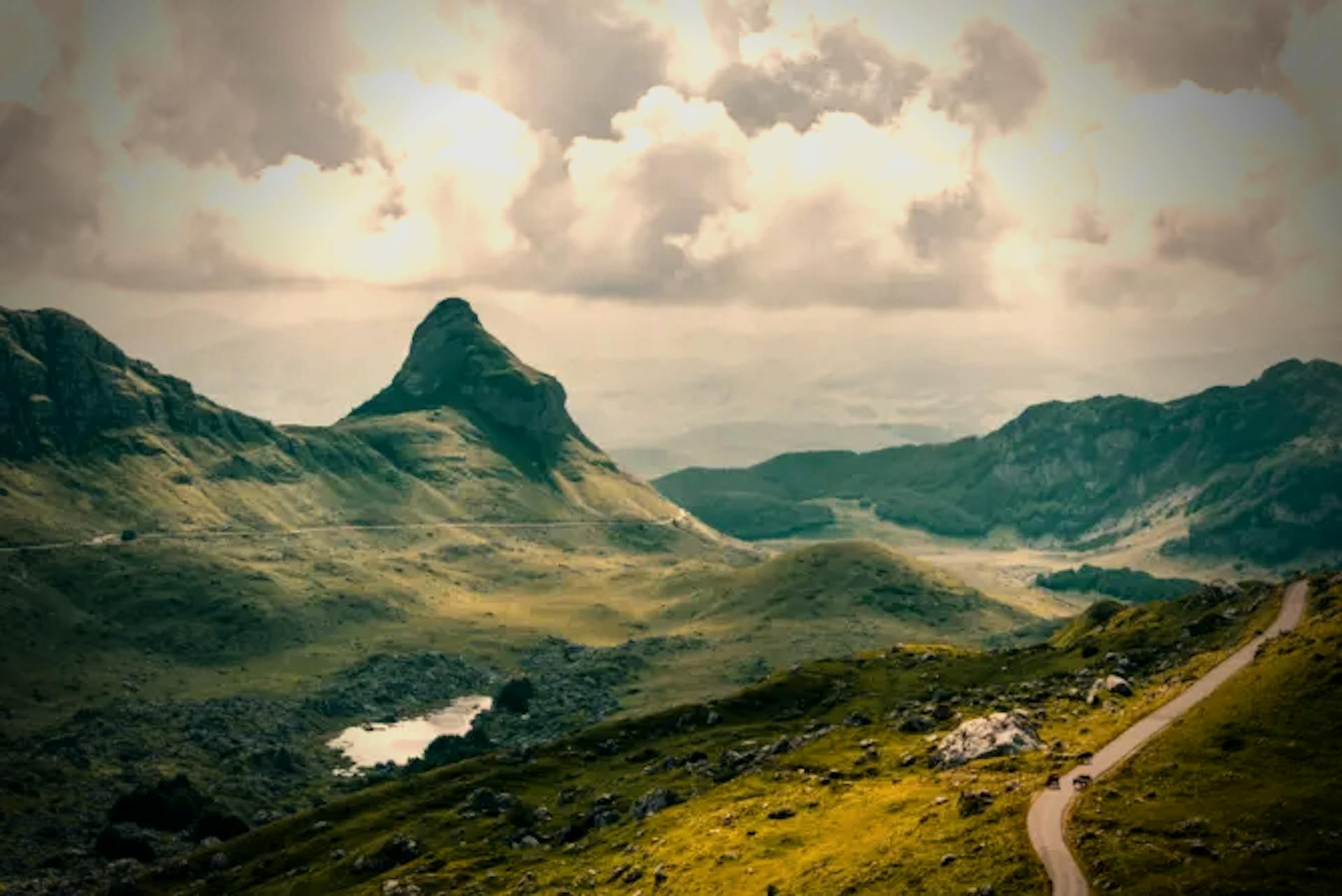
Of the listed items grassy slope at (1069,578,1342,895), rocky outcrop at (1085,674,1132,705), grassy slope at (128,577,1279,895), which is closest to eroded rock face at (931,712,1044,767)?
grassy slope at (128,577,1279,895)

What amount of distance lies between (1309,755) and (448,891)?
113017mm

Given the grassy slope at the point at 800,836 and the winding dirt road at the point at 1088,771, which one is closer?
the winding dirt road at the point at 1088,771

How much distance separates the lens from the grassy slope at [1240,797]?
96688mm

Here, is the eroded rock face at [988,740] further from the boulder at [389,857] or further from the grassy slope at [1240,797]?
the boulder at [389,857]

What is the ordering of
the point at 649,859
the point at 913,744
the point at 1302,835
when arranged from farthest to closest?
the point at 913,744 → the point at 649,859 → the point at 1302,835

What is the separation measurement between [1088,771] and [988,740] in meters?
25.3

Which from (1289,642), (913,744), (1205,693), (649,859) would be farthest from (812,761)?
(1289,642)

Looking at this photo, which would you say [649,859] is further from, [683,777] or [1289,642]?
[1289,642]

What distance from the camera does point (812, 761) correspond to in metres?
183

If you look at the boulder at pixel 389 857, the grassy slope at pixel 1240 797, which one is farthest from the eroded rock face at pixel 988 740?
the boulder at pixel 389 857

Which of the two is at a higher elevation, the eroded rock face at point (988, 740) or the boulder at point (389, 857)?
the eroded rock face at point (988, 740)

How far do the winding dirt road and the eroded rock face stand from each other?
1299 cm

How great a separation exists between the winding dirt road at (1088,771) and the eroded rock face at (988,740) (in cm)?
1299

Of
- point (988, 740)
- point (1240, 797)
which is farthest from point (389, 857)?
point (1240, 797)
